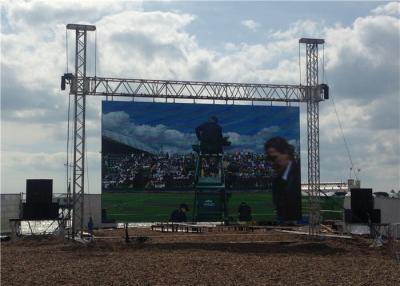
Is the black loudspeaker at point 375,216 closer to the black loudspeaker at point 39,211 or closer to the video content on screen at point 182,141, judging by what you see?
the video content on screen at point 182,141

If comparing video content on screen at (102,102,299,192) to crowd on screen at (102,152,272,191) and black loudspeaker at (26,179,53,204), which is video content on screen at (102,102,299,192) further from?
black loudspeaker at (26,179,53,204)

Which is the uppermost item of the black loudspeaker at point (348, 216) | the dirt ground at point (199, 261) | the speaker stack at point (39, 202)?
the speaker stack at point (39, 202)

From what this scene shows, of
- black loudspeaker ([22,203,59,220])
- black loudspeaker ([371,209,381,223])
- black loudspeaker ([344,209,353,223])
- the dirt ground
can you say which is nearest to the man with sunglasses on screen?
the dirt ground

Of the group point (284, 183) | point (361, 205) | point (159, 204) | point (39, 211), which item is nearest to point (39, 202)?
point (39, 211)

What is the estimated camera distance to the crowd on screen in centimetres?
3269

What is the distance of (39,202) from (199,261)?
35.7 ft

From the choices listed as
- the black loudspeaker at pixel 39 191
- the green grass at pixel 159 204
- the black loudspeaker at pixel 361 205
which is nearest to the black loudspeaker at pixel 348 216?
the black loudspeaker at pixel 361 205

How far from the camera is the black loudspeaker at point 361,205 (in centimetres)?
2658

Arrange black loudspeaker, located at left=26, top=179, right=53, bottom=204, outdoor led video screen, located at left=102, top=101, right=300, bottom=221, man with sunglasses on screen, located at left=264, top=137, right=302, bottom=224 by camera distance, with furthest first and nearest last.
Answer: man with sunglasses on screen, located at left=264, top=137, right=302, bottom=224, outdoor led video screen, located at left=102, top=101, right=300, bottom=221, black loudspeaker, located at left=26, top=179, right=53, bottom=204

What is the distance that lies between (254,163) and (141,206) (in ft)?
22.4

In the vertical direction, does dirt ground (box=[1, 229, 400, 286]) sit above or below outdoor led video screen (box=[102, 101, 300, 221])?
below

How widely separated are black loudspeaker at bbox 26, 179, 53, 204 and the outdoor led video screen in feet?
19.2

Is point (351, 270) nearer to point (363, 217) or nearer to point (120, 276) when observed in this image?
point (120, 276)

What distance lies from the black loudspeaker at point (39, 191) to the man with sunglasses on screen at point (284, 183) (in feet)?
44.0
